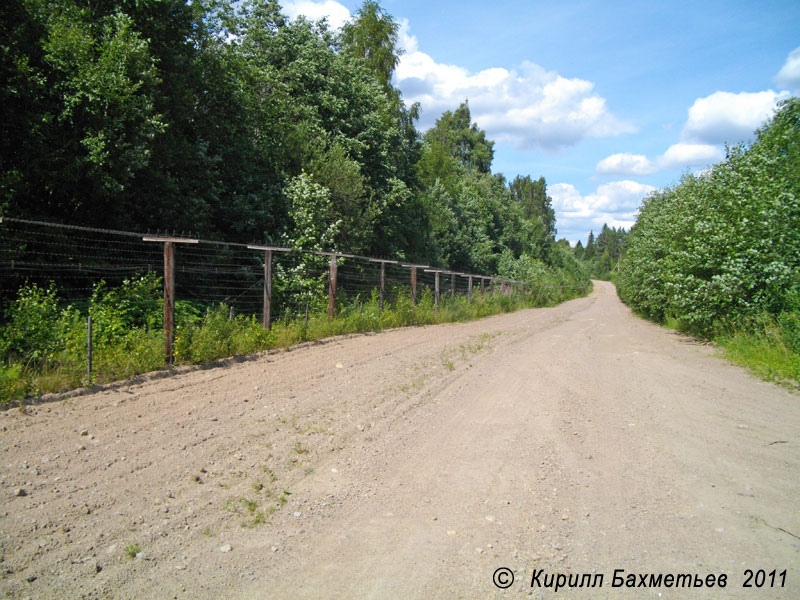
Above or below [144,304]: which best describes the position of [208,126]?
above

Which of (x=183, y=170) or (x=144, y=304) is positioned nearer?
(x=144, y=304)

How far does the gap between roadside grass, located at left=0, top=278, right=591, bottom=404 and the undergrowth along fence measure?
23cm

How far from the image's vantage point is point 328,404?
6816mm

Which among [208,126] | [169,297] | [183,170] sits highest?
[208,126]

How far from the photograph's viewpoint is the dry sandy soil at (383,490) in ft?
10.9

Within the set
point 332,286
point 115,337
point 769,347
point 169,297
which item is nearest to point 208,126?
point 332,286

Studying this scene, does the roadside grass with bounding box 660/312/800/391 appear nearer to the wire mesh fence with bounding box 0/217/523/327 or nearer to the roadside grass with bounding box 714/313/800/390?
the roadside grass with bounding box 714/313/800/390

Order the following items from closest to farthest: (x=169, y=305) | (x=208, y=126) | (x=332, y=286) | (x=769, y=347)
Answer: (x=169, y=305), (x=769, y=347), (x=332, y=286), (x=208, y=126)

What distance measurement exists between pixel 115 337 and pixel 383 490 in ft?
17.7

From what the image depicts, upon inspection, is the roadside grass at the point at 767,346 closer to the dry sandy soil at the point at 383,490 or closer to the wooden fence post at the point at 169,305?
the dry sandy soil at the point at 383,490

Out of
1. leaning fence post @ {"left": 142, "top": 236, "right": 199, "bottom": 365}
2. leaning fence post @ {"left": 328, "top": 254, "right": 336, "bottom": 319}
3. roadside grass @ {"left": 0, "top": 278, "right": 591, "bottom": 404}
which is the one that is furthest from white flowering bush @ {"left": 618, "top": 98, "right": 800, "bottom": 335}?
leaning fence post @ {"left": 142, "top": 236, "right": 199, "bottom": 365}

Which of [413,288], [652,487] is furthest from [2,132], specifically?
[413,288]

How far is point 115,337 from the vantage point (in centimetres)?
786

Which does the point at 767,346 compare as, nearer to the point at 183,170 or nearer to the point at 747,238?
the point at 747,238
